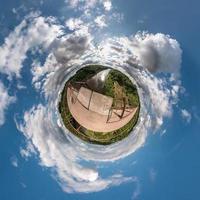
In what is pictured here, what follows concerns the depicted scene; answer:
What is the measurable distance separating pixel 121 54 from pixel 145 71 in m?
0.55

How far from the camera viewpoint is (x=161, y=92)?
11195 mm

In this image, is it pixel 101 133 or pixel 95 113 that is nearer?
pixel 95 113

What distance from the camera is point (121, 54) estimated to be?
11.4 metres

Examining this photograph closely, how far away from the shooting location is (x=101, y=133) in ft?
40.0

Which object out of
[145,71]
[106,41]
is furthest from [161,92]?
[106,41]

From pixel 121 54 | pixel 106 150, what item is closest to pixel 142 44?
pixel 121 54

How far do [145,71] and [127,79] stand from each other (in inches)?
27.7

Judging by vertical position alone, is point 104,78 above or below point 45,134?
above

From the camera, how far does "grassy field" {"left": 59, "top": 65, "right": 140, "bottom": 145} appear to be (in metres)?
11.9

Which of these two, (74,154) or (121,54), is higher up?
(121,54)

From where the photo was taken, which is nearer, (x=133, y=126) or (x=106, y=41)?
(x=106, y=41)

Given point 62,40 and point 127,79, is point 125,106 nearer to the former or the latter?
point 127,79

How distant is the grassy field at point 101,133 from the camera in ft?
39.1

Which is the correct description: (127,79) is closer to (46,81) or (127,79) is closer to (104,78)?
(104,78)
